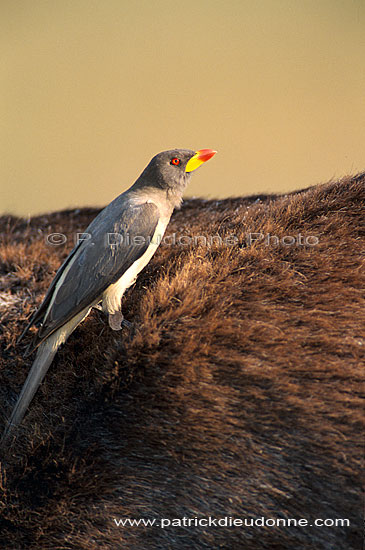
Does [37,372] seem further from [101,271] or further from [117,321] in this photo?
[101,271]

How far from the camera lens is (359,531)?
2.01 metres

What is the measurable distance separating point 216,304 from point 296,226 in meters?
0.87

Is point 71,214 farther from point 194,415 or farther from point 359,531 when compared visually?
point 359,531

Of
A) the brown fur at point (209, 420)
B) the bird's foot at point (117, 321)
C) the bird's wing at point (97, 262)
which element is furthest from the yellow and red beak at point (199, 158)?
the bird's foot at point (117, 321)

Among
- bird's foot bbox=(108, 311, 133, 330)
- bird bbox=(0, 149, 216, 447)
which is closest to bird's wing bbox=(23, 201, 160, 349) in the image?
bird bbox=(0, 149, 216, 447)

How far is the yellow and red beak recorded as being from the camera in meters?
2.83

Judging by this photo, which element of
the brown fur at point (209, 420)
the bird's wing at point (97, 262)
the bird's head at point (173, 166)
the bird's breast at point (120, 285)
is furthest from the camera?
the bird's head at point (173, 166)

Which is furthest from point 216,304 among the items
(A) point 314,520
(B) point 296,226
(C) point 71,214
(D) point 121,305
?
(C) point 71,214

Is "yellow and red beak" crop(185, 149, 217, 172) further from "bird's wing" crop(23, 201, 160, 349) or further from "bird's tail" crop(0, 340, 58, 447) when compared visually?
"bird's tail" crop(0, 340, 58, 447)

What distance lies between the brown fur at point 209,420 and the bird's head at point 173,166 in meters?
0.54

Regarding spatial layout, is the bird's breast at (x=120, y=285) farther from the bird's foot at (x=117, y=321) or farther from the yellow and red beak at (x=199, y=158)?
the yellow and red beak at (x=199, y=158)

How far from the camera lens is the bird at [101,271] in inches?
98.1

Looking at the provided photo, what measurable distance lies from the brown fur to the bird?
0.16m

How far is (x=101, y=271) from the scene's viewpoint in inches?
99.6
